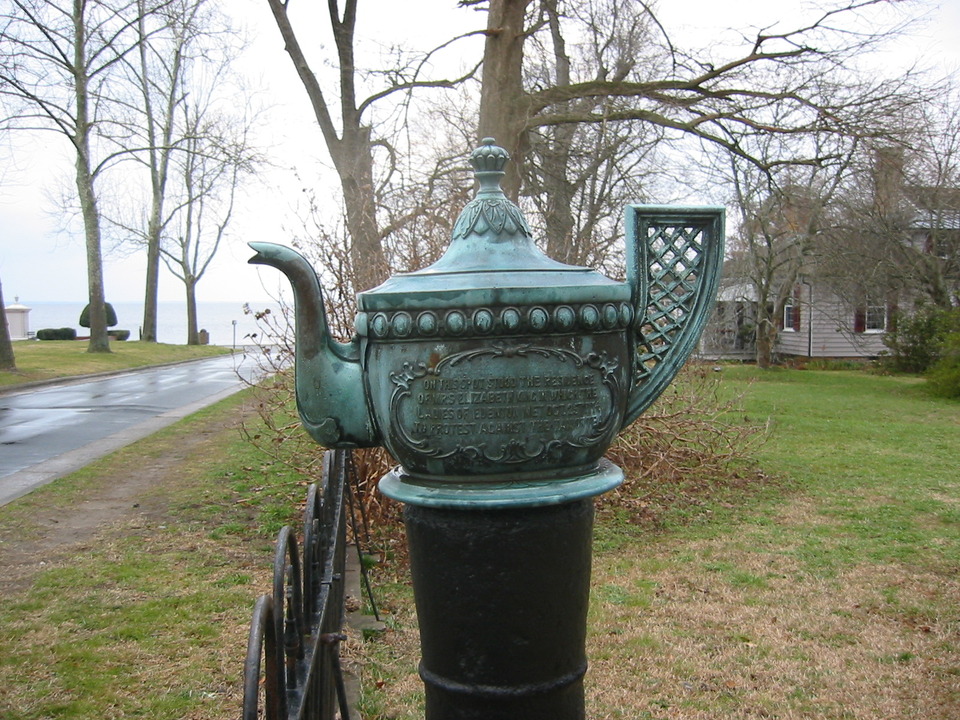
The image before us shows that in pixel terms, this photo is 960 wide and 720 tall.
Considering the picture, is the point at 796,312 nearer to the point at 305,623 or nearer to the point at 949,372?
the point at 949,372

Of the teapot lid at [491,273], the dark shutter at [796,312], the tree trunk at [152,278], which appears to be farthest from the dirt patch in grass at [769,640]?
the tree trunk at [152,278]

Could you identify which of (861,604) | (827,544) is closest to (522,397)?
(861,604)

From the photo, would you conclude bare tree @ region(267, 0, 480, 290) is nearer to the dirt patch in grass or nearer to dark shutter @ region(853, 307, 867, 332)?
the dirt patch in grass

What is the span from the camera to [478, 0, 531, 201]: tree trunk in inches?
400

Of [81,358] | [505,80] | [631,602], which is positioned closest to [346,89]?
[505,80]

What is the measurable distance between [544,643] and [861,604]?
353 centimetres

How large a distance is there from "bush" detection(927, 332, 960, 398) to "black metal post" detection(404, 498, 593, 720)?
16.3 meters

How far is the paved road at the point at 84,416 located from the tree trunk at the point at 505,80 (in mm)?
3850

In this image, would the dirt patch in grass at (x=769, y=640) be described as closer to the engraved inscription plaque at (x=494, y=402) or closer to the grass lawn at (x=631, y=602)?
the grass lawn at (x=631, y=602)

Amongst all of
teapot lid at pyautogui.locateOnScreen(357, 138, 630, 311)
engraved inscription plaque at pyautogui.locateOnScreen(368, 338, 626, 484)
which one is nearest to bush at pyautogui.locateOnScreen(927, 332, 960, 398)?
teapot lid at pyautogui.locateOnScreen(357, 138, 630, 311)

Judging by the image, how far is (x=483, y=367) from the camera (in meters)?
2.00

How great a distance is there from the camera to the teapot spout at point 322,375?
216 centimetres

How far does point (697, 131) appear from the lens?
11.1 m

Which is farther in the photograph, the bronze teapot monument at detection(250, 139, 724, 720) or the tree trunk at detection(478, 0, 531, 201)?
the tree trunk at detection(478, 0, 531, 201)
